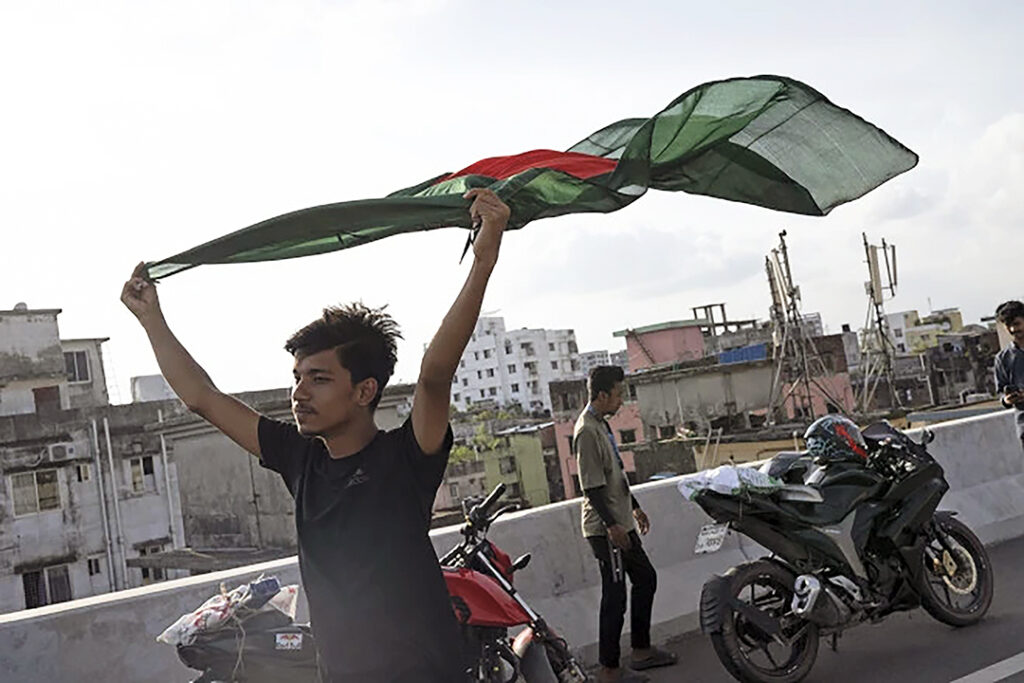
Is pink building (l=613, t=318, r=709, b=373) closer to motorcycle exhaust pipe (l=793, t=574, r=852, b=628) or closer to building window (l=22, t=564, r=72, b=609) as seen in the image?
building window (l=22, t=564, r=72, b=609)

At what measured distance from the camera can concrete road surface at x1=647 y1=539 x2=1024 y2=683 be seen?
551 centimetres

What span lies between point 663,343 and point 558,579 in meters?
49.4

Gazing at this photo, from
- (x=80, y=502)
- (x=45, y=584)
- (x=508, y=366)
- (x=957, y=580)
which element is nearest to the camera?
(x=957, y=580)

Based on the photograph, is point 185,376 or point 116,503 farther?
point 116,503

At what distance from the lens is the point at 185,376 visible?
333 centimetres

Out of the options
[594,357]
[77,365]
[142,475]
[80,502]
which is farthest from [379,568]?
[594,357]

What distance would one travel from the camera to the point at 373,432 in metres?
3.01

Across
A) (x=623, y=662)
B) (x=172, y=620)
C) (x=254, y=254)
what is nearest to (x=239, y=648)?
(x=172, y=620)

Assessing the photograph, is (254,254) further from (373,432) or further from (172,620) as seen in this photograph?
(172,620)

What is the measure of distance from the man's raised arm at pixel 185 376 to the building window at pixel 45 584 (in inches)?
1237

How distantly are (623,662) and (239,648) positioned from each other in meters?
2.81

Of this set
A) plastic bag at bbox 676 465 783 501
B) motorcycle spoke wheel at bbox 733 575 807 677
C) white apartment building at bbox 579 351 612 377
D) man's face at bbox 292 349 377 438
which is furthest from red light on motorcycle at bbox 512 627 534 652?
white apartment building at bbox 579 351 612 377

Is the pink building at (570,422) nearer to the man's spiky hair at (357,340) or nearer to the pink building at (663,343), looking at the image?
the pink building at (663,343)

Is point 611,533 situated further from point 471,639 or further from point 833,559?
point 471,639
